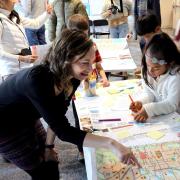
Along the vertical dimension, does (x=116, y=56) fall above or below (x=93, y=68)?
below

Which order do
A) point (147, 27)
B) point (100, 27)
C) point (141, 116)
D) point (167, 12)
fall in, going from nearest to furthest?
point (141, 116), point (147, 27), point (100, 27), point (167, 12)

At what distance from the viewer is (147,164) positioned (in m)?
1.15

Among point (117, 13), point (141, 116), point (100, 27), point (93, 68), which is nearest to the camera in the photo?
point (141, 116)

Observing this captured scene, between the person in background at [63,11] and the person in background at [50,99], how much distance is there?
5.73ft

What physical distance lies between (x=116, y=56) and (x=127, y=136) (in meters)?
1.54

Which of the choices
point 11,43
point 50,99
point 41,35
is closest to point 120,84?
point 11,43

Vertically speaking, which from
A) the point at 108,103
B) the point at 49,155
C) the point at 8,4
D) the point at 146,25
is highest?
the point at 8,4

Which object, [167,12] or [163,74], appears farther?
[167,12]

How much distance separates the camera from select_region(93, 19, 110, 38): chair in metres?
4.97

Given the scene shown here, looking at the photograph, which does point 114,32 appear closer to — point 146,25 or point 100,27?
point 146,25

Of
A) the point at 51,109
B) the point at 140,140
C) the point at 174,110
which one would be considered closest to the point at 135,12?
the point at 174,110

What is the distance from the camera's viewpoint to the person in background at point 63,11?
2930 mm

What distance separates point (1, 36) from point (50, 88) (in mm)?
1129

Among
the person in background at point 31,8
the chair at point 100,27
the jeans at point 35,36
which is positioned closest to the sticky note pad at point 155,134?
the person in background at point 31,8
